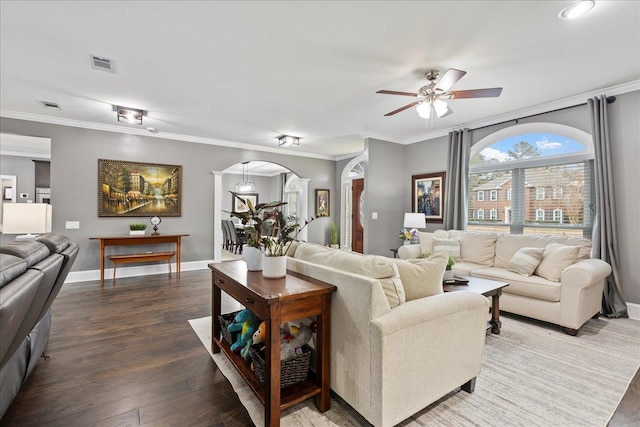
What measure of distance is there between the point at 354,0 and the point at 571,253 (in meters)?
3.28

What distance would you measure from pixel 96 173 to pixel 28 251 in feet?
13.6

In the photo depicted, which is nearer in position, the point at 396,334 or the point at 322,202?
the point at 396,334

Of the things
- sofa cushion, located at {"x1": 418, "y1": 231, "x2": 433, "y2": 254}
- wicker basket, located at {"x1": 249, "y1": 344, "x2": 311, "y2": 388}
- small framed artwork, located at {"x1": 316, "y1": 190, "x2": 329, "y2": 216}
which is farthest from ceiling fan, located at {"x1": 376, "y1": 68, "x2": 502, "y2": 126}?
small framed artwork, located at {"x1": 316, "y1": 190, "x2": 329, "y2": 216}

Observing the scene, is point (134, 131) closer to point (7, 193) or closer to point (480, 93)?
point (7, 193)

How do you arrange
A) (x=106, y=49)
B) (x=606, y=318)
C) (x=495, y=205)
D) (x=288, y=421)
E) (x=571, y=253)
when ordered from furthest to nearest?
(x=495, y=205) < (x=606, y=318) < (x=571, y=253) < (x=106, y=49) < (x=288, y=421)

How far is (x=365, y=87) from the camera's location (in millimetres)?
3387

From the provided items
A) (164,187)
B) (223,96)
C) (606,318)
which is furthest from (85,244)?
(606,318)

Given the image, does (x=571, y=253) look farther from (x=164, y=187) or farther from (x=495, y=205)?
(x=164, y=187)

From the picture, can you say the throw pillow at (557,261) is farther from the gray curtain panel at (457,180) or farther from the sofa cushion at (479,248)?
the gray curtain panel at (457,180)

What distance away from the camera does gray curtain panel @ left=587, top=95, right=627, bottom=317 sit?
335 cm

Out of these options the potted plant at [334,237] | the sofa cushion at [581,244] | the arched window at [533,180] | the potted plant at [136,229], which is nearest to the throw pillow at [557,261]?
the sofa cushion at [581,244]

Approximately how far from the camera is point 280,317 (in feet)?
4.99

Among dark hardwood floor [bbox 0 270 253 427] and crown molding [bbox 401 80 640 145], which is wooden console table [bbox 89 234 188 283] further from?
crown molding [bbox 401 80 640 145]

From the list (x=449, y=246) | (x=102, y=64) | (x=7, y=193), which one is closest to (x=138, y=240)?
(x=7, y=193)
